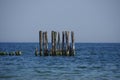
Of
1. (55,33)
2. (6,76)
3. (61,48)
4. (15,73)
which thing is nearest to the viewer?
(6,76)

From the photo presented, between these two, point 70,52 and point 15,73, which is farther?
point 70,52

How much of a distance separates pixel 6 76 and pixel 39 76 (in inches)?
129

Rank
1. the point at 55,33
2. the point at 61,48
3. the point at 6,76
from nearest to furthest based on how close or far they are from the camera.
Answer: the point at 6,76 < the point at 55,33 < the point at 61,48

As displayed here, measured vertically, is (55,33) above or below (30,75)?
above

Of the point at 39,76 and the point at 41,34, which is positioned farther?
the point at 41,34

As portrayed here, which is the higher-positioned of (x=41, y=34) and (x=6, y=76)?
(x=41, y=34)

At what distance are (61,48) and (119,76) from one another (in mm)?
28742

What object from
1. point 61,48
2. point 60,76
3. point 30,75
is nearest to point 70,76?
point 60,76

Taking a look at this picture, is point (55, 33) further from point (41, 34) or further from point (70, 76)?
point (70, 76)

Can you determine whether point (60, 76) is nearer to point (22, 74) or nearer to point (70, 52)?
point (22, 74)

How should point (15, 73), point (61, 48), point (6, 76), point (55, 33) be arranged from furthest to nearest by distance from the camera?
point (61, 48), point (55, 33), point (15, 73), point (6, 76)

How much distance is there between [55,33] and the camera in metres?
63.2

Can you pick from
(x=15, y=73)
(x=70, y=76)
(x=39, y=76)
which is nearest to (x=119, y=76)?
(x=70, y=76)

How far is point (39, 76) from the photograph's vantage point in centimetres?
3900
